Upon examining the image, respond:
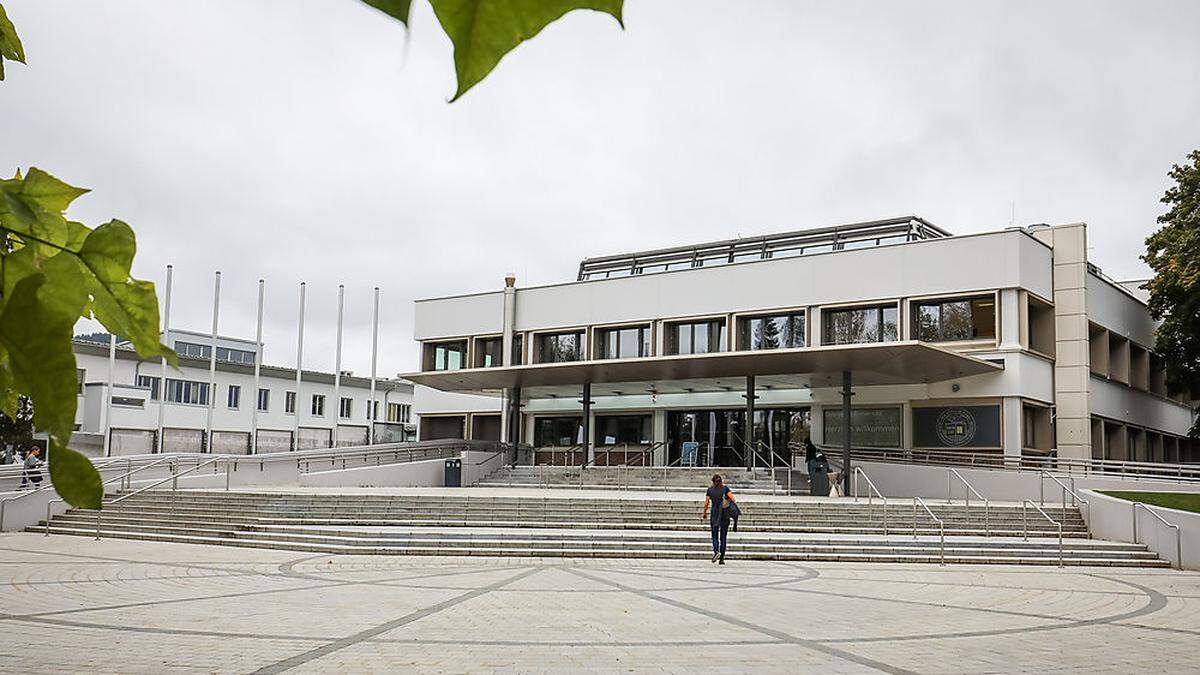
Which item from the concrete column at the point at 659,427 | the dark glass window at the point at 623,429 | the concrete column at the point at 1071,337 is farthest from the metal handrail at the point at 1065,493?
the dark glass window at the point at 623,429

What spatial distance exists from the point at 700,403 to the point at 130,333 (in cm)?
4585

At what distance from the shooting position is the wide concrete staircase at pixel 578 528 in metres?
23.8

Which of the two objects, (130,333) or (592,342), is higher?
(592,342)

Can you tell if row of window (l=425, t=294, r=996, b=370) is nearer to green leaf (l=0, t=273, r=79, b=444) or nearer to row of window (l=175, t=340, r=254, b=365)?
row of window (l=175, t=340, r=254, b=365)

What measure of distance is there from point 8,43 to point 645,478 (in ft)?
130

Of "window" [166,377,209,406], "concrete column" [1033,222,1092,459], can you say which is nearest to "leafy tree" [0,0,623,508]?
"concrete column" [1033,222,1092,459]

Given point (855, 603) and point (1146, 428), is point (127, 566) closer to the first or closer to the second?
point (855, 603)

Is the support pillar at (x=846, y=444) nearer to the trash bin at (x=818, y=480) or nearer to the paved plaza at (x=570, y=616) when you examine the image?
the trash bin at (x=818, y=480)

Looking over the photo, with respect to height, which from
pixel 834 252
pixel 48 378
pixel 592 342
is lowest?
pixel 48 378

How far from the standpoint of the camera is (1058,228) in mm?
42281

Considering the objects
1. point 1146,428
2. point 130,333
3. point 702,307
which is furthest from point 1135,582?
point 1146,428

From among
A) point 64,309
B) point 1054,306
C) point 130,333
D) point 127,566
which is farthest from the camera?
point 1054,306

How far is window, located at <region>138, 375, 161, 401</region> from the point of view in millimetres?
56656

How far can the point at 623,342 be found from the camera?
49.8 meters
